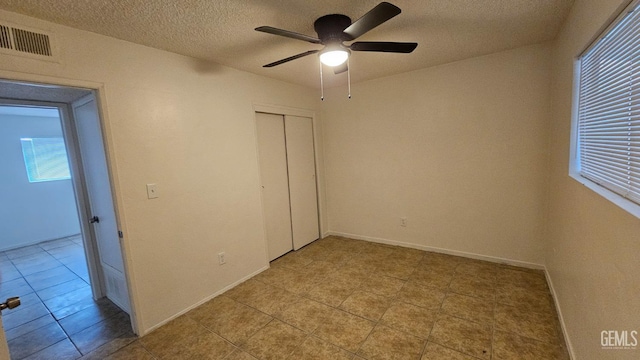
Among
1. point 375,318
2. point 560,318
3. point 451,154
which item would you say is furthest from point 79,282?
point 560,318

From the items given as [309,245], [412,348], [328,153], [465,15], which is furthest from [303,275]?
[465,15]

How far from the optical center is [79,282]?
3.10m

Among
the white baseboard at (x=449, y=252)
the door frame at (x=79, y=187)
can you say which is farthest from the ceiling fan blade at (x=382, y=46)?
the door frame at (x=79, y=187)

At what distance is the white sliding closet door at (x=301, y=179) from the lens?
144 inches

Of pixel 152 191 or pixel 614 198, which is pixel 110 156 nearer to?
pixel 152 191

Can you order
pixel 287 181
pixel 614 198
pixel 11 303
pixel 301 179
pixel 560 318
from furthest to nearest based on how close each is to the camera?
pixel 301 179
pixel 287 181
pixel 560 318
pixel 614 198
pixel 11 303

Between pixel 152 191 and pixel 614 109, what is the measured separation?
304 cm

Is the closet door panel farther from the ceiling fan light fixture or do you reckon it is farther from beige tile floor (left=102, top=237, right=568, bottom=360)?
the ceiling fan light fixture

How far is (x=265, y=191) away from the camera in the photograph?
3.31 metres

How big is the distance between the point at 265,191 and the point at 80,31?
218 cm

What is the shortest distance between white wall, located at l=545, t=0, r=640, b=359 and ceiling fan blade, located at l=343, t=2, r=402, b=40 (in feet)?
3.17

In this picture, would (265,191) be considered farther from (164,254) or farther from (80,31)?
(80,31)

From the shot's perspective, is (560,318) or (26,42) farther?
(560,318)

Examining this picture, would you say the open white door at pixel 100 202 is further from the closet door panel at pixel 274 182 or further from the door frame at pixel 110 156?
the closet door panel at pixel 274 182
